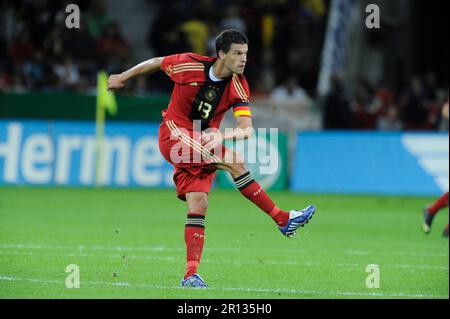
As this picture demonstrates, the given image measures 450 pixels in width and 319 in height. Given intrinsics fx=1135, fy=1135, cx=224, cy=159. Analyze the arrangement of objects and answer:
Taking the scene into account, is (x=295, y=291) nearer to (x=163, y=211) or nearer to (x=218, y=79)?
(x=218, y=79)

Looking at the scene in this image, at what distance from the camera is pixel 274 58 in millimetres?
27469

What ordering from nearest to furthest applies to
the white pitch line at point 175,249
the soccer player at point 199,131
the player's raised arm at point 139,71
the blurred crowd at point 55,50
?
the soccer player at point 199,131 < the player's raised arm at point 139,71 < the white pitch line at point 175,249 < the blurred crowd at point 55,50

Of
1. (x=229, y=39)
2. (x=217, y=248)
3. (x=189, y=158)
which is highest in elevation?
(x=229, y=39)

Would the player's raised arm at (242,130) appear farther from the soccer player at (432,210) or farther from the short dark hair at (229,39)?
the soccer player at (432,210)

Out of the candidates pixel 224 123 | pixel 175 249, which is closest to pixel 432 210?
pixel 175 249

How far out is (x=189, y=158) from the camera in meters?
9.62

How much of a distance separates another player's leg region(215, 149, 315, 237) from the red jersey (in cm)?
42

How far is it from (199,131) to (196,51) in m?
Result: 16.0

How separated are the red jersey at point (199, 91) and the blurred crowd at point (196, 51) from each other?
13.6 metres

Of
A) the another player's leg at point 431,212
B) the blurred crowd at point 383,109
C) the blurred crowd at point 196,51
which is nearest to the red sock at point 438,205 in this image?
the another player's leg at point 431,212

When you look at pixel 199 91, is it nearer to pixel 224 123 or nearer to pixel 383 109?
pixel 224 123

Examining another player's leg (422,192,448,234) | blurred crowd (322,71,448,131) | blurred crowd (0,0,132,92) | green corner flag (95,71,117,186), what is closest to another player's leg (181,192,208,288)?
another player's leg (422,192,448,234)

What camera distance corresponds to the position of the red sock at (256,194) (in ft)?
31.6

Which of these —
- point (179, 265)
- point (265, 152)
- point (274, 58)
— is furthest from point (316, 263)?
point (274, 58)
